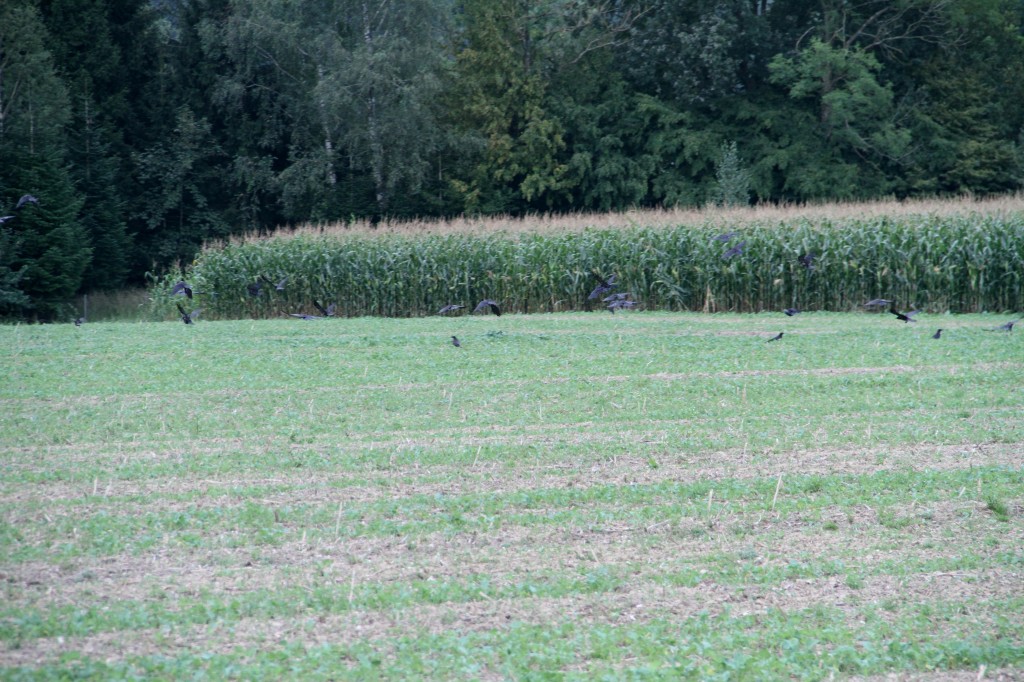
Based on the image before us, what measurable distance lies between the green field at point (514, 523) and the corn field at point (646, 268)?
903 centimetres

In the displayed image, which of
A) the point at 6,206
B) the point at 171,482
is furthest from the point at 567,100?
the point at 171,482

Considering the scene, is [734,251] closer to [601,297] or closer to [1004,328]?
[601,297]

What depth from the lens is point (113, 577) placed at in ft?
16.1

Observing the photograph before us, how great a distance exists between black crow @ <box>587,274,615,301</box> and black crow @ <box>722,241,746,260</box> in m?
2.24

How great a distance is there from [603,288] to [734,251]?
256cm

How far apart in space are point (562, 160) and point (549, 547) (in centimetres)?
3776

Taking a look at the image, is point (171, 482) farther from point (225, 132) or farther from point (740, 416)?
point (225, 132)

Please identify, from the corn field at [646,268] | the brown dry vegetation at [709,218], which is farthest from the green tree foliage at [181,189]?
the corn field at [646,268]

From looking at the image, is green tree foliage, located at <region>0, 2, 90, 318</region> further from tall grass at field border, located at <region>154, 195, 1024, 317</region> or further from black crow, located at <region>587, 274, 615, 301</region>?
black crow, located at <region>587, 274, 615, 301</region>

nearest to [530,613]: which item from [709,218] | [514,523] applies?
[514,523]

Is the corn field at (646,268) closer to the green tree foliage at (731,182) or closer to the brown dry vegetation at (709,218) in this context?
the brown dry vegetation at (709,218)

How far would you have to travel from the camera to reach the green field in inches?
166

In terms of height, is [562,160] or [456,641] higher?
[562,160]

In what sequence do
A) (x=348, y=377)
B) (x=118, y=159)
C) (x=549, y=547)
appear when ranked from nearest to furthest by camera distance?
(x=549, y=547) < (x=348, y=377) < (x=118, y=159)
